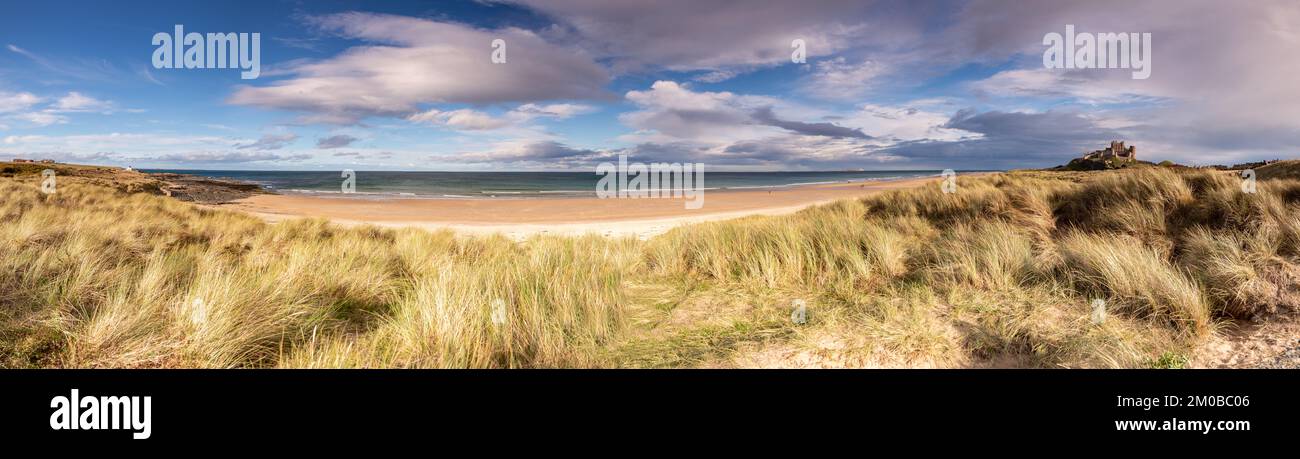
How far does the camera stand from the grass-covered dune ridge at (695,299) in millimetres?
3379

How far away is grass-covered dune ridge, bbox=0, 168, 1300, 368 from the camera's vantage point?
3.38 m

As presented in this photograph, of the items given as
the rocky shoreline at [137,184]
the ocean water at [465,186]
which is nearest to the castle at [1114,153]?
the ocean water at [465,186]

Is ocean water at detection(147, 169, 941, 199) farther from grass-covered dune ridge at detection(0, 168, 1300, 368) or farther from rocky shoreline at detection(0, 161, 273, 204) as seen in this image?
grass-covered dune ridge at detection(0, 168, 1300, 368)

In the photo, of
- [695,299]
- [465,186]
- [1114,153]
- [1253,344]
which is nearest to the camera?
[1253,344]

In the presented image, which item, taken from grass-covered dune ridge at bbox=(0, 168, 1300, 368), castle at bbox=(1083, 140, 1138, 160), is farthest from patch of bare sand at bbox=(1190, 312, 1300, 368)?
castle at bbox=(1083, 140, 1138, 160)

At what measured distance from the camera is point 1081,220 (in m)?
8.54

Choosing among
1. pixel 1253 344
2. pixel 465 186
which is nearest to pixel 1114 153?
pixel 1253 344

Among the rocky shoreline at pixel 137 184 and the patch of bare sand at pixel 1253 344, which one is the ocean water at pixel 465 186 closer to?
the rocky shoreline at pixel 137 184

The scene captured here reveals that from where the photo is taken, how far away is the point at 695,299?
5.50m

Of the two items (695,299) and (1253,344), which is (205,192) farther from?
(1253,344)

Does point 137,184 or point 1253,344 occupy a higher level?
point 137,184
